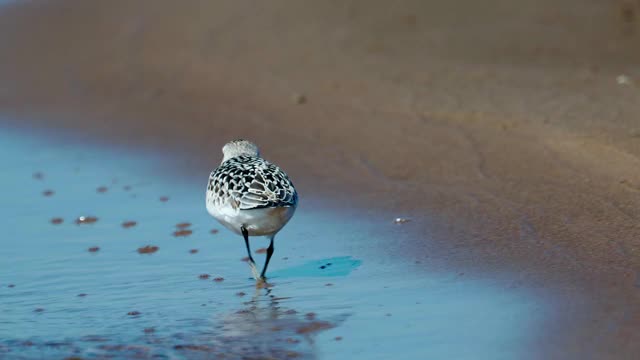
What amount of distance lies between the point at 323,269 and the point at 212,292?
0.80 meters

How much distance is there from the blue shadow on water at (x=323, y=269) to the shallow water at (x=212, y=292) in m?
0.02

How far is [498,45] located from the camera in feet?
46.9

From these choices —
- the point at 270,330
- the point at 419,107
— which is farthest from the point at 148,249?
the point at 419,107

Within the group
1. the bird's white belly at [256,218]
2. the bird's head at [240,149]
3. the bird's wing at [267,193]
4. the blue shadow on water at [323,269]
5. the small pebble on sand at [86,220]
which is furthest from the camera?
the small pebble on sand at [86,220]

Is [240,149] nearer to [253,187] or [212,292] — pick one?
[253,187]

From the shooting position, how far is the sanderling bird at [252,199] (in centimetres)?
759

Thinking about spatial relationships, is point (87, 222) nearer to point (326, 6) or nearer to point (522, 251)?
point (522, 251)

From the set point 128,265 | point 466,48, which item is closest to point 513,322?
point 128,265

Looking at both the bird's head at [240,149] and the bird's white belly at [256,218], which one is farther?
the bird's head at [240,149]

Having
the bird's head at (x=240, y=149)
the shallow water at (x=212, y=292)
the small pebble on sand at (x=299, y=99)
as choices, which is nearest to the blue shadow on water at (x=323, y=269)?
the shallow water at (x=212, y=292)

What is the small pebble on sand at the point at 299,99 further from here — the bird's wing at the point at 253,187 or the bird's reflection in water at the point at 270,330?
the bird's reflection in water at the point at 270,330

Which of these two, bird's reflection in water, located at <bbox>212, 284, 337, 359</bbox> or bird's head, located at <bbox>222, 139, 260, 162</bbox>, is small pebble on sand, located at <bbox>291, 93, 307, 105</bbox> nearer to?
bird's head, located at <bbox>222, 139, 260, 162</bbox>

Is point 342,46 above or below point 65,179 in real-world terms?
above

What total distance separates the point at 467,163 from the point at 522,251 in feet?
8.18
